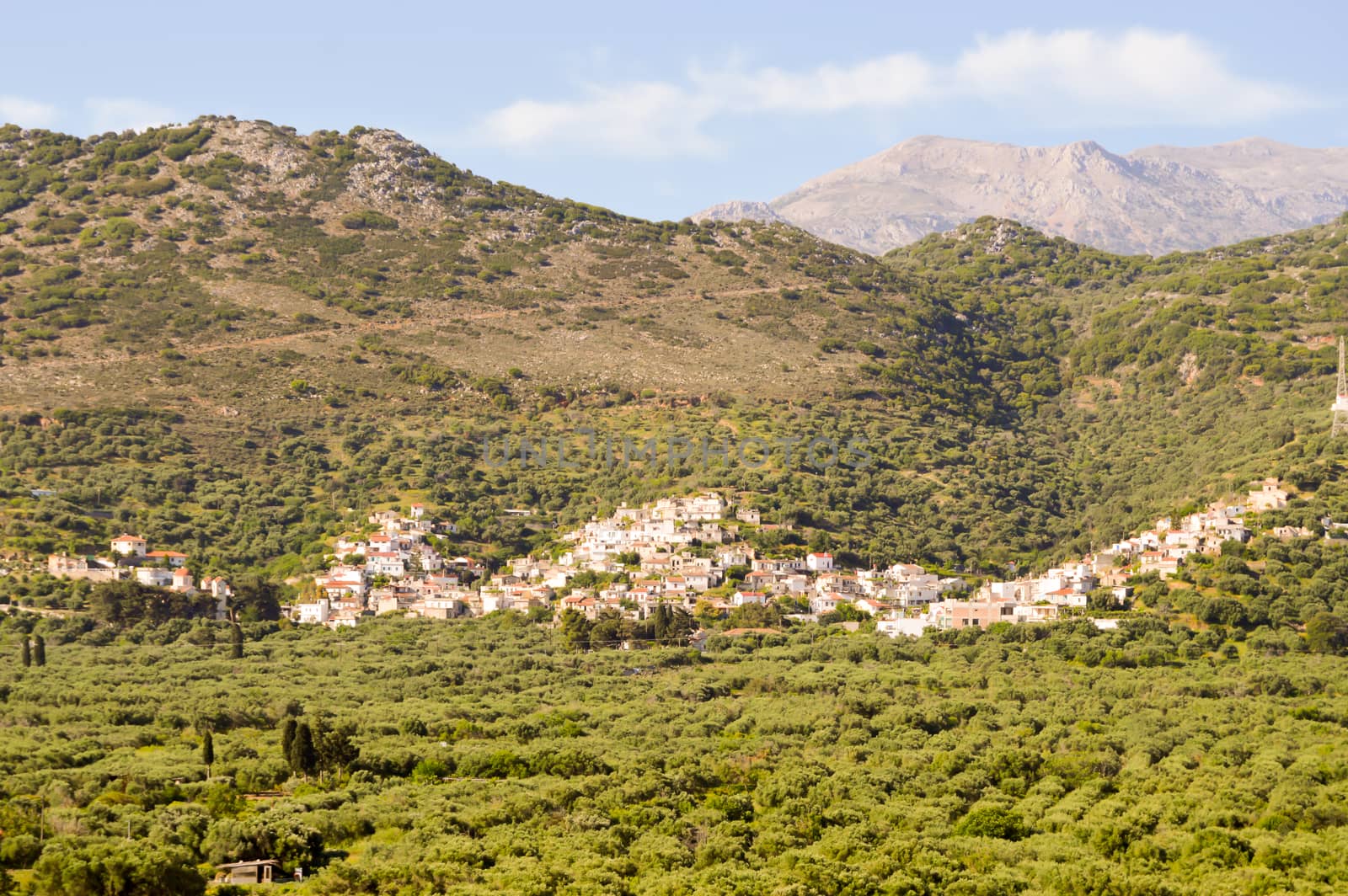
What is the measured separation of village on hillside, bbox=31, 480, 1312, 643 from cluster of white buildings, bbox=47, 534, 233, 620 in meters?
0.09

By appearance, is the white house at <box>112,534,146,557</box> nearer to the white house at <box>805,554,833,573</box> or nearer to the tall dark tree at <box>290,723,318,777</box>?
the white house at <box>805,554,833,573</box>

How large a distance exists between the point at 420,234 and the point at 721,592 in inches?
2992

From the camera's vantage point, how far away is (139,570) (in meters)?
82.4

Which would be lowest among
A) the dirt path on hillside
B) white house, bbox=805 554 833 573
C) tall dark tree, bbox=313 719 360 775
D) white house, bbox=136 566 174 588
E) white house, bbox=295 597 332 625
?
tall dark tree, bbox=313 719 360 775

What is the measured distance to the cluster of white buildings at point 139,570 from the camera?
80.9 meters

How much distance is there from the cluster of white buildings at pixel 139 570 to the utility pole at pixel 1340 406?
62.7 m

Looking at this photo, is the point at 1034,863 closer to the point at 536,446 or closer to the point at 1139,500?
the point at 1139,500

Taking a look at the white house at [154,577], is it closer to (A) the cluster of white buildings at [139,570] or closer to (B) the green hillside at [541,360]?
(A) the cluster of white buildings at [139,570]

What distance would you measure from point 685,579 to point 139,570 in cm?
2747

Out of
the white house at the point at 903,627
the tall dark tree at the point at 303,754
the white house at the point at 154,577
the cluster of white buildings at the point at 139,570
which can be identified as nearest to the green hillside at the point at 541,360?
the cluster of white buildings at the point at 139,570

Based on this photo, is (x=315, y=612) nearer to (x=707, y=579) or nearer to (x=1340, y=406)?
(x=707, y=579)

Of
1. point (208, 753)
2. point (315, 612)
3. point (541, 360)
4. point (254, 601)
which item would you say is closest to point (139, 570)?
point (254, 601)

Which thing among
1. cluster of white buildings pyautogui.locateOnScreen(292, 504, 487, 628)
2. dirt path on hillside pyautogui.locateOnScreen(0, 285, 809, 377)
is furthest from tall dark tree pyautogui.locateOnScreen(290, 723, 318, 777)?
dirt path on hillside pyautogui.locateOnScreen(0, 285, 809, 377)

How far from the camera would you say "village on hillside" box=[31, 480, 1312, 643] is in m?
78.9
